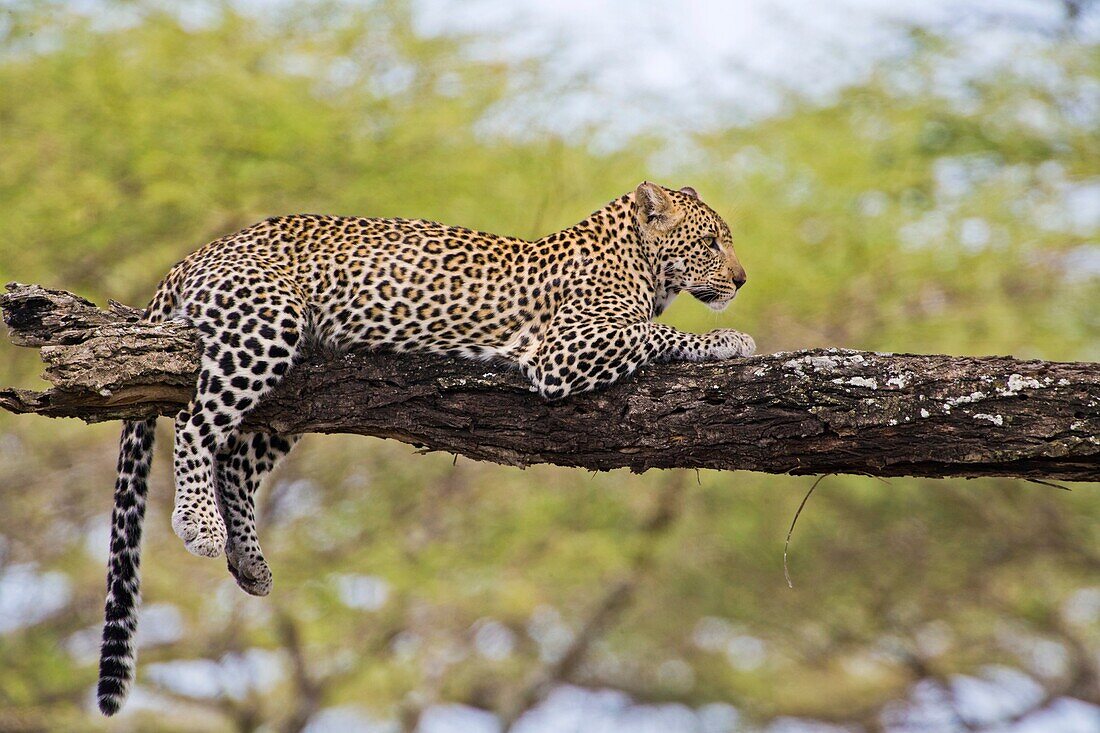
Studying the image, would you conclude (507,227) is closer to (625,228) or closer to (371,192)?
(371,192)

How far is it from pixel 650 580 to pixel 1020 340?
27.7ft

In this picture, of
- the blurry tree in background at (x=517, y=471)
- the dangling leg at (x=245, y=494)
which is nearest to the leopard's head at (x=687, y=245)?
the dangling leg at (x=245, y=494)

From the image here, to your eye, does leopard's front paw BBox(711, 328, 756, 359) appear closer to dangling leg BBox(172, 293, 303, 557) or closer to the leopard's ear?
the leopard's ear

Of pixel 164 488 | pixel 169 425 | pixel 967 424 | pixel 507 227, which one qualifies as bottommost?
pixel 164 488

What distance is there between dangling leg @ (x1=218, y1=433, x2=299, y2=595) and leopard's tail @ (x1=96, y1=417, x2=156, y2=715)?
1.51 feet

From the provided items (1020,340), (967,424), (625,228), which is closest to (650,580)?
(1020,340)

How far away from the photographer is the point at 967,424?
242 inches

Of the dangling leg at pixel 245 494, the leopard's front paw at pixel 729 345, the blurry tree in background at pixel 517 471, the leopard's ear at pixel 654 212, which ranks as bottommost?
the blurry tree in background at pixel 517 471

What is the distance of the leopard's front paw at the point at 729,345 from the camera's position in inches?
291

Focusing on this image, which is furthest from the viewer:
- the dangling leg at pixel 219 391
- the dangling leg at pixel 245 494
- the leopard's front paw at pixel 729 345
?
the dangling leg at pixel 245 494

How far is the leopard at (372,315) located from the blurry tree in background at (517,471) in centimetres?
905

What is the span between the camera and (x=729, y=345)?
7.44 meters

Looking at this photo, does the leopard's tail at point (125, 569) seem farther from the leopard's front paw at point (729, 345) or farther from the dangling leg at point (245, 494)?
the leopard's front paw at point (729, 345)

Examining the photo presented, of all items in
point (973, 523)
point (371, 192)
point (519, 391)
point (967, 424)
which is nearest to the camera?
point (967, 424)
